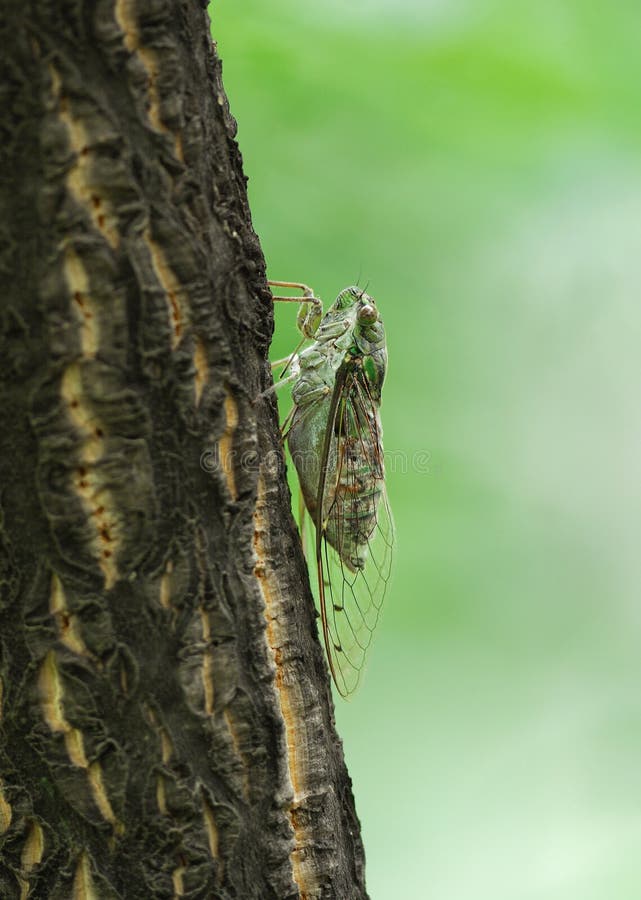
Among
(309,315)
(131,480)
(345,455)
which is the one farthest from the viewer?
(309,315)

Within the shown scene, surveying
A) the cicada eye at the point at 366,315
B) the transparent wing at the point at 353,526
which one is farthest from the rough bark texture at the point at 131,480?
the cicada eye at the point at 366,315

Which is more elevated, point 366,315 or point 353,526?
point 366,315

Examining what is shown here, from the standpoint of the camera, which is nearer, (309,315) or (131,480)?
(131,480)

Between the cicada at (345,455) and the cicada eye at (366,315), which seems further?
the cicada eye at (366,315)

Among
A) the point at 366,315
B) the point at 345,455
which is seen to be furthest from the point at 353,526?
the point at 366,315

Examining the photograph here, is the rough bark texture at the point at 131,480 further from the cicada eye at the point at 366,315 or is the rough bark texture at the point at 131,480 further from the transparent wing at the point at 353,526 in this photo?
the cicada eye at the point at 366,315

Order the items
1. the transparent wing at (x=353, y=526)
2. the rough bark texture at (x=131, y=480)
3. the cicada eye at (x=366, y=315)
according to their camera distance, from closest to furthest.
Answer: the rough bark texture at (x=131, y=480) < the transparent wing at (x=353, y=526) < the cicada eye at (x=366, y=315)

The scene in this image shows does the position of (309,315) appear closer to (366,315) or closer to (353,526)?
(366,315)

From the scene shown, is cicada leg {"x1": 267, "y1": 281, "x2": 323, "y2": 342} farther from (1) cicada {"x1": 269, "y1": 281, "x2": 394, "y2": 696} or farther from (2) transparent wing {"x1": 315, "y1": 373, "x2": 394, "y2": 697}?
(2) transparent wing {"x1": 315, "y1": 373, "x2": 394, "y2": 697}
